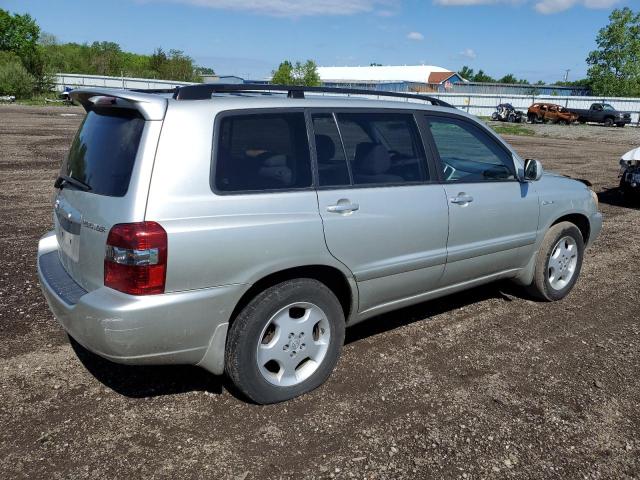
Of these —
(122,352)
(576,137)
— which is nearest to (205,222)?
(122,352)

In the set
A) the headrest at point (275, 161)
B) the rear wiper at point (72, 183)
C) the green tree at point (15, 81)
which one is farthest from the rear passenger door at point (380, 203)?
the green tree at point (15, 81)

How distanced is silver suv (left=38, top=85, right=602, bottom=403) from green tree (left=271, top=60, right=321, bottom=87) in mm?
67374

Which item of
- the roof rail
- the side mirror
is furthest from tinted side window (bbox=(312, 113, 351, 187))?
the side mirror

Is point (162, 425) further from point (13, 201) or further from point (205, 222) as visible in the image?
point (13, 201)

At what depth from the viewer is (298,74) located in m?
72.9

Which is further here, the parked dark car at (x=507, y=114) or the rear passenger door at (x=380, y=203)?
the parked dark car at (x=507, y=114)

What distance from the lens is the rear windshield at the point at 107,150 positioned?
2.84m

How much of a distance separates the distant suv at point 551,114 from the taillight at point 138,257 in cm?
4268

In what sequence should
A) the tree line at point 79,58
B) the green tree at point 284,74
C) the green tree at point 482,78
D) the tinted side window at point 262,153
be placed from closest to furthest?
the tinted side window at point 262,153 → the tree line at point 79,58 → the green tree at point 284,74 → the green tree at point 482,78

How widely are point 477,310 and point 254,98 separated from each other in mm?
2856

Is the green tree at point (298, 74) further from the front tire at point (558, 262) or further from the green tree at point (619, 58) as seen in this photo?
the front tire at point (558, 262)

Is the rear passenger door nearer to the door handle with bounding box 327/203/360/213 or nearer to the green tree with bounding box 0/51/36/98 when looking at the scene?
the door handle with bounding box 327/203/360/213

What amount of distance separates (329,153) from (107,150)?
4.20 ft

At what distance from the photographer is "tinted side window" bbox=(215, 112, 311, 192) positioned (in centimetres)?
297
